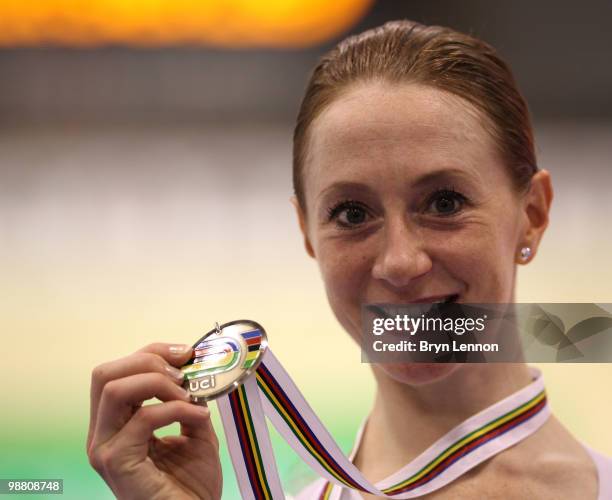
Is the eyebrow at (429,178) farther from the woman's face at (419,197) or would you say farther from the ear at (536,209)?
the ear at (536,209)

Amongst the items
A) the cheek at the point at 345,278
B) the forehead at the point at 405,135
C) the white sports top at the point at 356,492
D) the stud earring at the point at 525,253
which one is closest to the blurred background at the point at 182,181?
the white sports top at the point at 356,492

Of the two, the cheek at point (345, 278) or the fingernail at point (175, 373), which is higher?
the cheek at point (345, 278)

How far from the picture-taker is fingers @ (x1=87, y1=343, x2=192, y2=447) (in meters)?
1.35

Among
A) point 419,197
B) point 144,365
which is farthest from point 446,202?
point 144,365

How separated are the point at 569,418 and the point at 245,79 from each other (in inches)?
43.5

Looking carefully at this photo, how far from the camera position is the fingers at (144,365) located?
135 centimetres

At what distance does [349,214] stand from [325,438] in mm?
Result: 371

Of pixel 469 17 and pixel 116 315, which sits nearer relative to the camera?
pixel 469 17

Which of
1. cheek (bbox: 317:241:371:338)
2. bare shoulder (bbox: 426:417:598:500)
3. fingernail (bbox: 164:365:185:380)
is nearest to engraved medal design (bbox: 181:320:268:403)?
fingernail (bbox: 164:365:185:380)

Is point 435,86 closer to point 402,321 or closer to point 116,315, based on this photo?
point 402,321

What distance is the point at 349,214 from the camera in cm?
151

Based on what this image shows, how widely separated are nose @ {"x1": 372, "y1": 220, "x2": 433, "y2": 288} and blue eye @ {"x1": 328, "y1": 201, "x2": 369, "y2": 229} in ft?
0.17

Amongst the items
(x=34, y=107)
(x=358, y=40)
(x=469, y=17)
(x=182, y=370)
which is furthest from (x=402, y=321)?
(x=34, y=107)

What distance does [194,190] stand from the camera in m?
2.36
